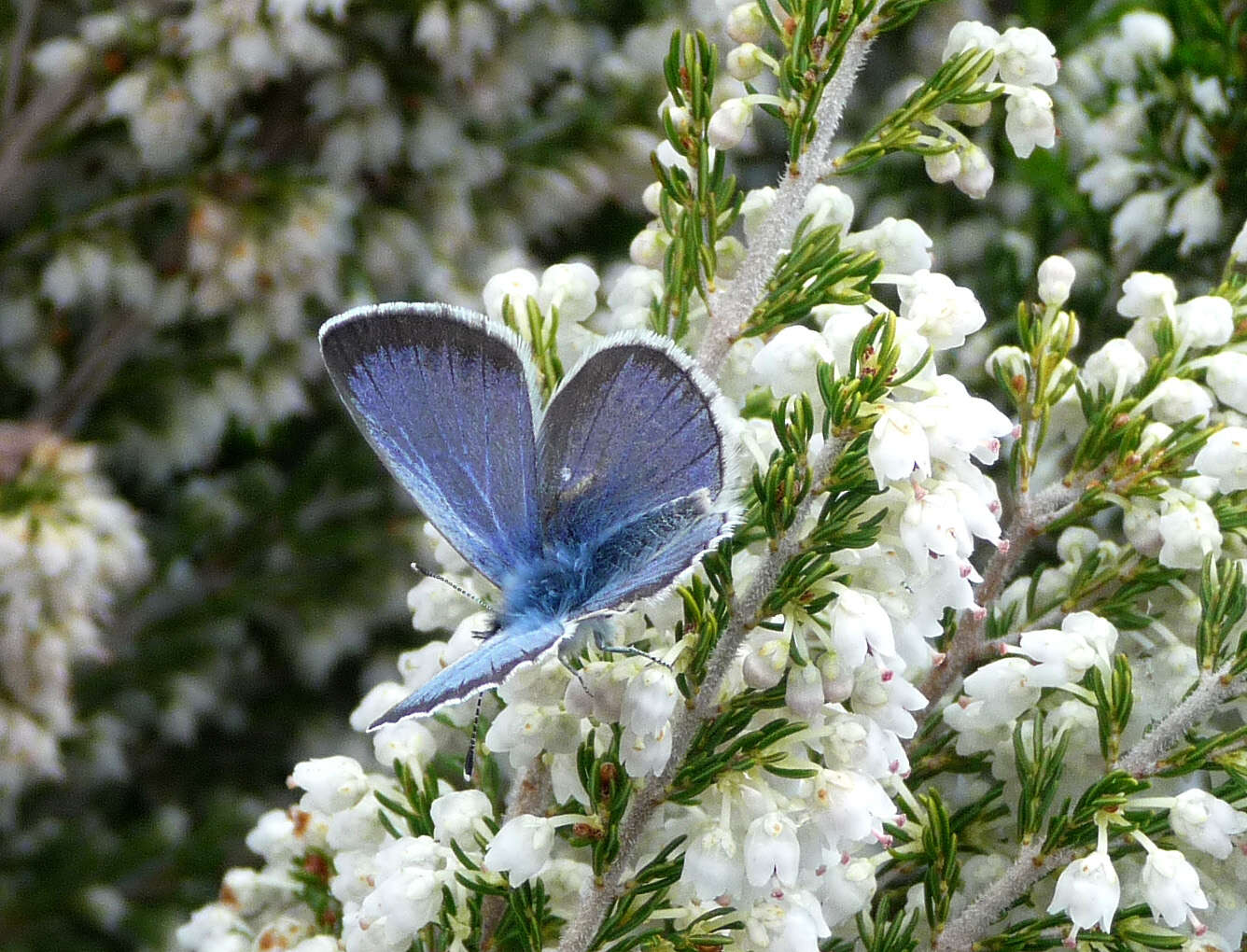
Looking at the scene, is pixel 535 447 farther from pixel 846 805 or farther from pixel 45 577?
pixel 45 577

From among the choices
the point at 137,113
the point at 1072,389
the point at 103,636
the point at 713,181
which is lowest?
the point at 103,636

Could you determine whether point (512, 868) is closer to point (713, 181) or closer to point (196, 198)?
point (713, 181)

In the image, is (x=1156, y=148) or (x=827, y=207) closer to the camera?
(x=827, y=207)

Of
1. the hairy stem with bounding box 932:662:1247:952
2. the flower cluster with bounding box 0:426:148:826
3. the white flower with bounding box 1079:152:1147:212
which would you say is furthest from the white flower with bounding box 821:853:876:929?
the flower cluster with bounding box 0:426:148:826

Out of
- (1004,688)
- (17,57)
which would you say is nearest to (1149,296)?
(1004,688)

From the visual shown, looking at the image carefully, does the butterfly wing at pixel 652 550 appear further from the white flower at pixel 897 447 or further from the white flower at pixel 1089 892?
the white flower at pixel 1089 892

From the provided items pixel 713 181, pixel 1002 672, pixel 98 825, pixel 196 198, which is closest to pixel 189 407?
pixel 196 198
